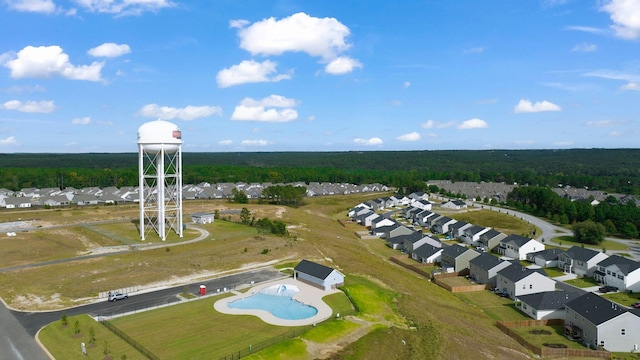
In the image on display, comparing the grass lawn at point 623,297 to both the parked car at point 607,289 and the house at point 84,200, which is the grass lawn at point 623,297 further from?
the house at point 84,200

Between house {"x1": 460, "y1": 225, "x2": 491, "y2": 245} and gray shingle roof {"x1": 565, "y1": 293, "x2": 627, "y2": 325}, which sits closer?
gray shingle roof {"x1": 565, "y1": 293, "x2": 627, "y2": 325}

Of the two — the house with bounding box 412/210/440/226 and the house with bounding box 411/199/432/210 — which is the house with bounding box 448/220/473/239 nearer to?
the house with bounding box 412/210/440/226

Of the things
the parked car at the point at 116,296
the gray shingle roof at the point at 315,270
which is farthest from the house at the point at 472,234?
the parked car at the point at 116,296

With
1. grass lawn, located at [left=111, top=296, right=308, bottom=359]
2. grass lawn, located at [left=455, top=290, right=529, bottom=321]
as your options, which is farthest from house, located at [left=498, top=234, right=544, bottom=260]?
grass lawn, located at [left=111, top=296, right=308, bottom=359]

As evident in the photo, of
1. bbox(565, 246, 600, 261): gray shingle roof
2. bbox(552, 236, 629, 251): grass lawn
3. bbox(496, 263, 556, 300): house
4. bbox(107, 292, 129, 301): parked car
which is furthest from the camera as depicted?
bbox(552, 236, 629, 251): grass lawn

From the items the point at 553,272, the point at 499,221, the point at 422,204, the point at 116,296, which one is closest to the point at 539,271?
the point at 553,272

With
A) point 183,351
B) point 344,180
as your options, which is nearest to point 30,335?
point 183,351

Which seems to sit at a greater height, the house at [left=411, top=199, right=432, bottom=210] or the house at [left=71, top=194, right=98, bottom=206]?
the house at [left=71, top=194, right=98, bottom=206]
